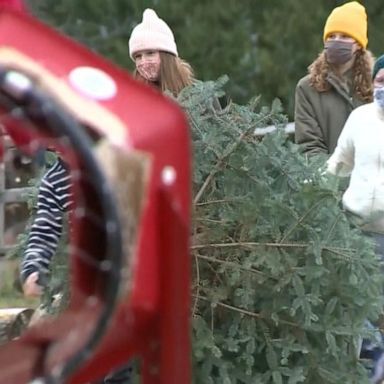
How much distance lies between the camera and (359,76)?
6.45 m

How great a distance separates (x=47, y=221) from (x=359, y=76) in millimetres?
2290

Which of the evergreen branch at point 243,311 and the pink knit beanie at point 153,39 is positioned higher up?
the pink knit beanie at point 153,39

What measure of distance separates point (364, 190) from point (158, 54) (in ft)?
3.50

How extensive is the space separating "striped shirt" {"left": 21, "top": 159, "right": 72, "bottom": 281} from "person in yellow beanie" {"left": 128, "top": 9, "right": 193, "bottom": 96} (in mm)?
691

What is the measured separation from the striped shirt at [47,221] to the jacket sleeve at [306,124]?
1.94m

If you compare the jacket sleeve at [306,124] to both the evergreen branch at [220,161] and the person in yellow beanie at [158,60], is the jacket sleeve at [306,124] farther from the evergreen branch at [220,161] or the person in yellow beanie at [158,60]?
the evergreen branch at [220,161]

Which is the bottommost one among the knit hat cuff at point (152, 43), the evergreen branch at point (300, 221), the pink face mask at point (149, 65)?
the evergreen branch at point (300, 221)

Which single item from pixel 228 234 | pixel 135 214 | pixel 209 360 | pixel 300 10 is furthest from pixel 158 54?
pixel 300 10

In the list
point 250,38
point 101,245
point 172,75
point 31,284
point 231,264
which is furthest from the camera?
point 250,38

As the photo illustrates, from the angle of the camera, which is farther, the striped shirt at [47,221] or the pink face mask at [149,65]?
the pink face mask at [149,65]

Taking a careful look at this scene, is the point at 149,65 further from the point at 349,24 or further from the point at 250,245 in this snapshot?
the point at 349,24

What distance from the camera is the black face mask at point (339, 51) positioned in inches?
252

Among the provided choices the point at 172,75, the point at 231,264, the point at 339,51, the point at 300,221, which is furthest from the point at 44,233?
the point at 339,51

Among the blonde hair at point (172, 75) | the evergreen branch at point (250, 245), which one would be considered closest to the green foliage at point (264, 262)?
the evergreen branch at point (250, 245)
